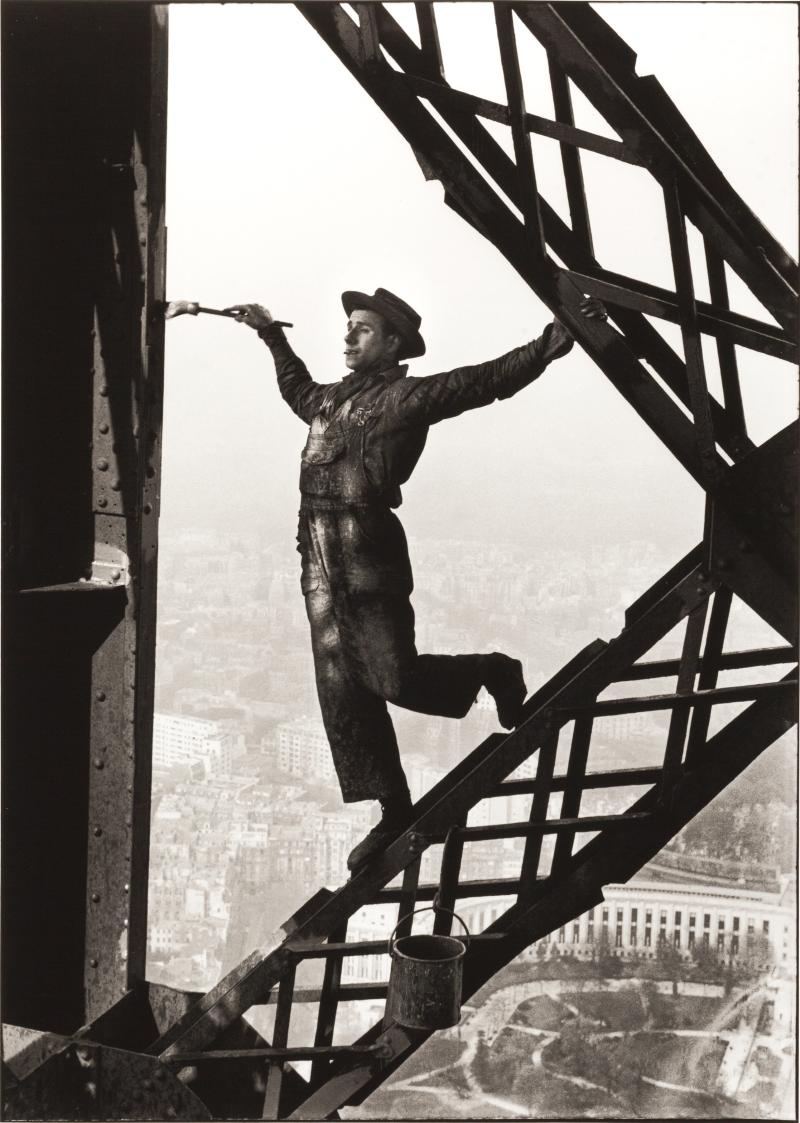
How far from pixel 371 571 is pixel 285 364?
1.18 meters

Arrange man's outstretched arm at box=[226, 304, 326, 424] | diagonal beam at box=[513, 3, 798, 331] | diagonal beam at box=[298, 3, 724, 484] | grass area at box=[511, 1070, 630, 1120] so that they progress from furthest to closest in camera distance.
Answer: grass area at box=[511, 1070, 630, 1120]
man's outstretched arm at box=[226, 304, 326, 424]
diagonal beam at box=[298, 3, 724, 484]
diagonal beam at box=[513, 3, 798, 331]

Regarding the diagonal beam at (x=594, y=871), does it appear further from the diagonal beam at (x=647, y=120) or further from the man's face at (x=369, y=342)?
the man's face at (x=369, y=342)

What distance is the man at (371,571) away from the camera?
5230mm

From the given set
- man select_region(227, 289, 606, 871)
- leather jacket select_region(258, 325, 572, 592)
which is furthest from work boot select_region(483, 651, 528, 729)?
leather jacket select_region(258, 325, 572, 592)

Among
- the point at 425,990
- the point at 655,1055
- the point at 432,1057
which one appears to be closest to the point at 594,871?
the point at 425,990

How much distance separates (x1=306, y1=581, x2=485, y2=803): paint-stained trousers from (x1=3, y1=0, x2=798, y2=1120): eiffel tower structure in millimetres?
324

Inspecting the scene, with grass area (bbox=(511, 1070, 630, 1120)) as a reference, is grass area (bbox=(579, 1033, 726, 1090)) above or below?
above

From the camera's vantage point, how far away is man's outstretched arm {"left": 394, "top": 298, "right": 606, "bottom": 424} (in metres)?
4.69

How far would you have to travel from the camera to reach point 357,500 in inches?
207

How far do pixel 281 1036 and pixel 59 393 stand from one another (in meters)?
3.10

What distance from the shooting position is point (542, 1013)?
1051cm

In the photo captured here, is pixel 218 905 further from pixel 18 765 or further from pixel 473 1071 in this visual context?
pixel 18 765

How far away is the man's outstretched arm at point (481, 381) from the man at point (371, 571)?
11 mm

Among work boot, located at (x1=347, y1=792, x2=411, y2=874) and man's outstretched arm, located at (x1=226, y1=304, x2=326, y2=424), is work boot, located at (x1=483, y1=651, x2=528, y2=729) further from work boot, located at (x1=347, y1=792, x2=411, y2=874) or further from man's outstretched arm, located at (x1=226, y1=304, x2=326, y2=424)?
man's outstretched arm, located at (x1=226, y1=304, x2=326, y2=424)
